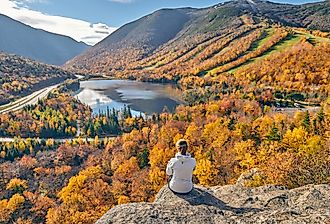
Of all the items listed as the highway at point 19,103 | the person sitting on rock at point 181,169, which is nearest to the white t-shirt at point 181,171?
the person sitting on rock at point 181,169

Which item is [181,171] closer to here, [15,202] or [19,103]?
[15,202]

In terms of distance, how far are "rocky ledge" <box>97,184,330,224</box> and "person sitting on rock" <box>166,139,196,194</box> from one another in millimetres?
306

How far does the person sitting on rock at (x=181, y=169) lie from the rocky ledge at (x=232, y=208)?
31cm

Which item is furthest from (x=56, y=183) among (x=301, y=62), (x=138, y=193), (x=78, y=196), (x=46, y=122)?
(x=301, y=62)

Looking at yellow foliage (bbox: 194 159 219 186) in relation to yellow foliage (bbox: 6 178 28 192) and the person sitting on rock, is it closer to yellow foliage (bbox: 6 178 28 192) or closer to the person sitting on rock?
the person sitting on rock

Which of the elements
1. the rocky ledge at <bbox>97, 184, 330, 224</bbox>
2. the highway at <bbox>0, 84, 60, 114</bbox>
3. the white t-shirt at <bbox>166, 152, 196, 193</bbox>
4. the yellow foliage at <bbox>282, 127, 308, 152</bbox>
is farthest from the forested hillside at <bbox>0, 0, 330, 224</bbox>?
the highway at <bbox>0, 84, 60, 114</bbox>

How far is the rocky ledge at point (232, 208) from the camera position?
1134 centimetres

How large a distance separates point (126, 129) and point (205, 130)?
49508mm

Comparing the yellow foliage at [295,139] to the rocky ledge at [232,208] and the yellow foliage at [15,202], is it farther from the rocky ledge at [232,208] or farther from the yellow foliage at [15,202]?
the yellow foliage at [15,202]

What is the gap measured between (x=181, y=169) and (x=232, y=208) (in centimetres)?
223

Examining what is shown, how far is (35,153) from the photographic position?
346ft

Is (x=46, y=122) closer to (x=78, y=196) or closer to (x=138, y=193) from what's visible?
(x=78, y=196)

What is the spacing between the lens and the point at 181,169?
12.5 metres

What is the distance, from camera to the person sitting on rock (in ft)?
40.4
